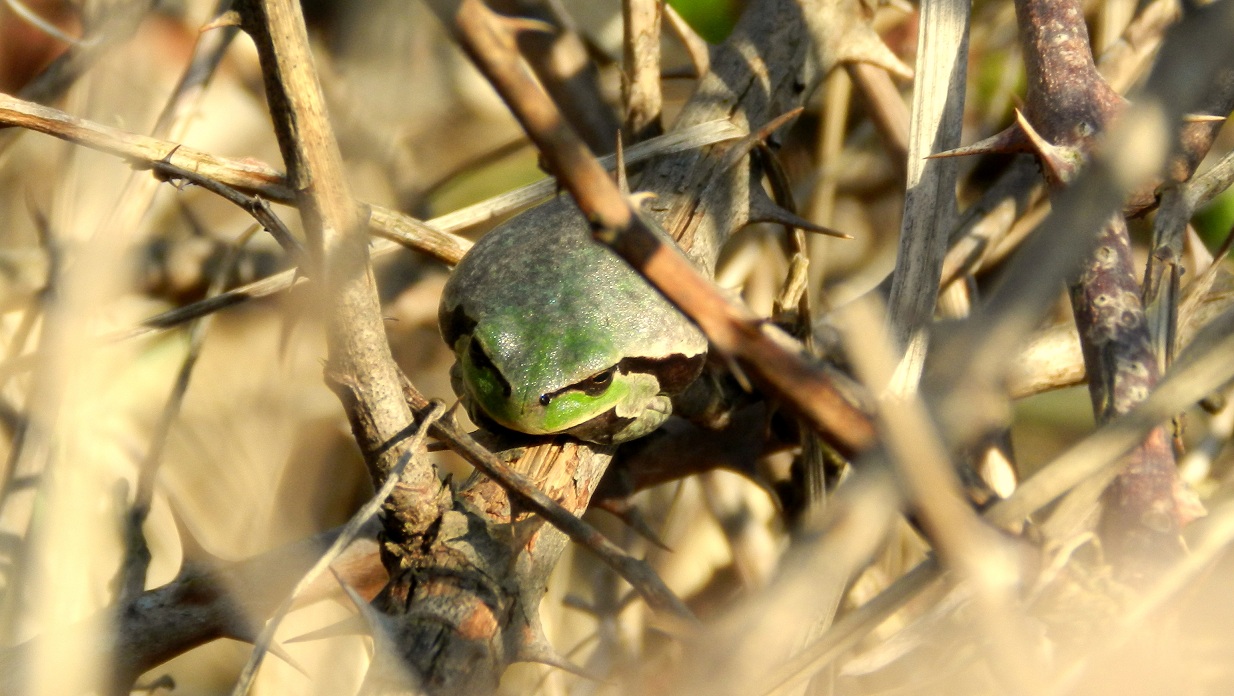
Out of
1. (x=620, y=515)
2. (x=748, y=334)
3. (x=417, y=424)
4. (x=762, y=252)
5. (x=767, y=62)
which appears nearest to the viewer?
(x=748, y=334)

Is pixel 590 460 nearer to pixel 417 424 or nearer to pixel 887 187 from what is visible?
pixel 417 424

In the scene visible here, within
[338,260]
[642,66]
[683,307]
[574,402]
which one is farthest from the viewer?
[642,66]

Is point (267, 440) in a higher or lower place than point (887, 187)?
higher

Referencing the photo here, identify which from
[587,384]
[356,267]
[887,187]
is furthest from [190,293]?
[887,187]

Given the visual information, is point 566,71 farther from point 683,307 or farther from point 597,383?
point 683,307

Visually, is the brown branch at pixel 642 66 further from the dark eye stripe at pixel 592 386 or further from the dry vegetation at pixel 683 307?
the dark eye stripe at pixel 592 386

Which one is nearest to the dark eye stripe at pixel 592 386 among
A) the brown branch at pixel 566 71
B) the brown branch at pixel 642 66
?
the brown branch at pixel 642 66

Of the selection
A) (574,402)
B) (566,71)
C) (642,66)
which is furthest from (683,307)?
(566,71)
